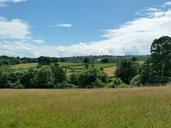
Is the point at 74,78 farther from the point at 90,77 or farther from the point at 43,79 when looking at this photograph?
the point at 43,79

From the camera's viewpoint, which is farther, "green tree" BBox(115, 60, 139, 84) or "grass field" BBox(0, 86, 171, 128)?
"green tree" BBox(115, 60, 139, 84)

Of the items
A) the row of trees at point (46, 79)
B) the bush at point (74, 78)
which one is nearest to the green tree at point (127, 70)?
the row of trees at point (46, 79)

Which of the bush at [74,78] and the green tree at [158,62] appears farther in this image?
the bush at [74,78]

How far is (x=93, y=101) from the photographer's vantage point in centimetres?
2059

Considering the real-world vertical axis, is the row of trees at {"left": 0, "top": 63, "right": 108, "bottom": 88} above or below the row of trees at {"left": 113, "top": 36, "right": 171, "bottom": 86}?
below

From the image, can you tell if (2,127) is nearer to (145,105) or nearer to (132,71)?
(145,105)

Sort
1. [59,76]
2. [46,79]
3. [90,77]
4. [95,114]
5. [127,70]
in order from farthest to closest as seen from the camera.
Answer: [59,76] → [127,70] → [46,79] → [90,77] → [95,114]

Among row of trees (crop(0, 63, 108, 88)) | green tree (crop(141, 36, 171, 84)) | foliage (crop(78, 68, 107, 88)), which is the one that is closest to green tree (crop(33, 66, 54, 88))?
row of trees (crop(0, 63, 108, 88))

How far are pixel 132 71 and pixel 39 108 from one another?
3388 inches

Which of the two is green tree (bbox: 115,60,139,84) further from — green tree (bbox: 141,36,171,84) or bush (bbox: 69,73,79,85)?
green tree (bbox: 141,36,171,84)

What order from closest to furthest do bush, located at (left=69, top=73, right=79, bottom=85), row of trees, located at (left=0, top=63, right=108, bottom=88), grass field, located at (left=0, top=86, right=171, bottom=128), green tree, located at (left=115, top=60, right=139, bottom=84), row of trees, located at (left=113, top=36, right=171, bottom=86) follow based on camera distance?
grass field, located at (left=0, top=86, right=171, bottom=128), row of trees, located at (left=113, top=36, right=171, bottom=86), row of trees, located at (left=0, top=63, right=108, bottom=88), green tree, located at (left=115, top=60, right=139, bottom=84), bush, located at (left=69, top=73, right=79, bottom=85)

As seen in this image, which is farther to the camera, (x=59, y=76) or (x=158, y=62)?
(x=59, y=76)

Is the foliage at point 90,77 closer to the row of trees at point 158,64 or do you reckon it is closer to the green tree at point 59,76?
the green tree at point 59,76

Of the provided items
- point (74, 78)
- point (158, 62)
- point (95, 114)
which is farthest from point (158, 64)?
point (95, 114)
